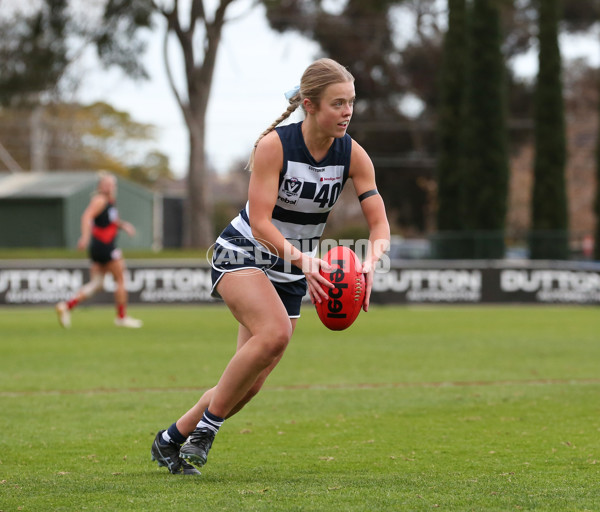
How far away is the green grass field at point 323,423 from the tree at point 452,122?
20.6m

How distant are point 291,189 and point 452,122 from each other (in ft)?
104

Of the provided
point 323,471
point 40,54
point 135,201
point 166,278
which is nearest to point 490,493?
point 323,471

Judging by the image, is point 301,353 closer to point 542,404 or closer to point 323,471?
point 542,404

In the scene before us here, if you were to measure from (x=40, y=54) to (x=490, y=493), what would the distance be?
2761cm

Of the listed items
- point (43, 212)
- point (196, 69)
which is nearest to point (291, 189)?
point (196, 69)

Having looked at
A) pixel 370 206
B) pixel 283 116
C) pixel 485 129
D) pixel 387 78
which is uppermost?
pixel 387 78

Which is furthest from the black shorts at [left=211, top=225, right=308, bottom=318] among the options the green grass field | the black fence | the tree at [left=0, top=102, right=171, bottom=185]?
the tree at [left=0, top=102, right=171, bottom=185]

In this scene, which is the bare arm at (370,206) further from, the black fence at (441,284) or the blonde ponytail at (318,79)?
the black fence at (441,284)

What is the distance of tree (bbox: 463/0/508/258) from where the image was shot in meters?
33.6

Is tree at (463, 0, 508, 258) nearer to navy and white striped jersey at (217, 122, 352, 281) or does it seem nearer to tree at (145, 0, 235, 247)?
tree at (145, 0, 235, 247)

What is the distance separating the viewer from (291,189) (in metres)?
5.27

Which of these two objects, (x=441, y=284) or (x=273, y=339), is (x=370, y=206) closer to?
(x=273, y=339)

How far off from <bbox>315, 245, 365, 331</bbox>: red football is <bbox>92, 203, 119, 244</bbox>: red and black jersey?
11.2m

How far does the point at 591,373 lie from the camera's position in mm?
10641
